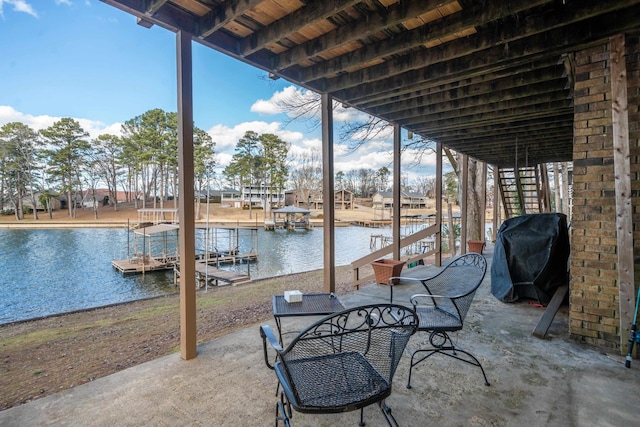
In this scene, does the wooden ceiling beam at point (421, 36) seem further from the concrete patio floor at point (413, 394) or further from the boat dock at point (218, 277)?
the boat dock at point (218, 277)

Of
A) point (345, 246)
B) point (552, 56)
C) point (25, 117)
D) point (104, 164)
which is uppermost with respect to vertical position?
point (25, 117)

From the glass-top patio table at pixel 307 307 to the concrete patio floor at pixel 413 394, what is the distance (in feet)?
1.44

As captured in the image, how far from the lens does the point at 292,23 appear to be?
2385 mm

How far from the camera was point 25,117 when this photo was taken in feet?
95.3

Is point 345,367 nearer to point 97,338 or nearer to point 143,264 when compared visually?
point 97,338

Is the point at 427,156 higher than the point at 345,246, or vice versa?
the point at 427,156

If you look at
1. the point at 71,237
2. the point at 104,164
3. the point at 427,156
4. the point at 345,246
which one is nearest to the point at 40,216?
the point at 104,164

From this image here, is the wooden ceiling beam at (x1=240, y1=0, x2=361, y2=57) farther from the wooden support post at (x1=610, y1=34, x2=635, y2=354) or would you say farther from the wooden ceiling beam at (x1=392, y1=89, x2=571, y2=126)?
the wooden ceiling beam at (x1=392, y1=89, x2=571, y2=126)

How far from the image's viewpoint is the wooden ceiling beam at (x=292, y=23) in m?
2.11

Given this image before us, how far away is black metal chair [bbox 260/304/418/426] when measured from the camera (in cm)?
123

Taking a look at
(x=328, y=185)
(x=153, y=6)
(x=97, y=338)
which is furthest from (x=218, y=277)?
(x=153, y=6)

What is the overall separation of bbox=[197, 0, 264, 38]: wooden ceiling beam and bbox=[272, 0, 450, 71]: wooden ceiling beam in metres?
0.81

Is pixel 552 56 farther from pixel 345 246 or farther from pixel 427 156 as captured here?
pixel 345 246

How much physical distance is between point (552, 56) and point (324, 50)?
7.28ft
